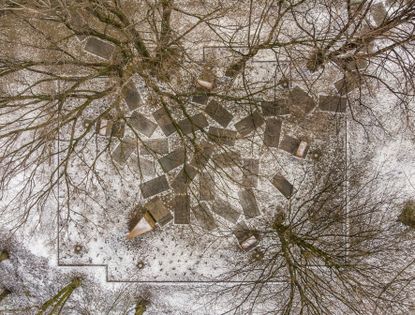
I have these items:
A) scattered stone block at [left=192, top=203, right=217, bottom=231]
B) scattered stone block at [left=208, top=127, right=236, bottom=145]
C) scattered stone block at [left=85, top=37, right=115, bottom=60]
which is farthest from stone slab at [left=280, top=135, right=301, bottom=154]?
scattered stone block at [left=85, top=37, right=115, bottom=60]

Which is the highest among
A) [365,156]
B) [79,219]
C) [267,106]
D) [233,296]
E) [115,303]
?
[79,219]

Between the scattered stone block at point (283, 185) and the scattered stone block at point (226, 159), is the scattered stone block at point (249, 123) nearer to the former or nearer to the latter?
the scattered stone block at point (226, 159)

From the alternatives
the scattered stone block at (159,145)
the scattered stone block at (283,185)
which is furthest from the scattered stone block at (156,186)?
the scattered stone block at (283,185)

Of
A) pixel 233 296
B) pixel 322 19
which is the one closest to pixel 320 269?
pixel 233 296

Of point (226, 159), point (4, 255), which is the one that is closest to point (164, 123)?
point (226, 159)

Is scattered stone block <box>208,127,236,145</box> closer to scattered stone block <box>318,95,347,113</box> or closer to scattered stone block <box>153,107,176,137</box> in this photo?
scattered stone block <box>153,107,176,137</box>

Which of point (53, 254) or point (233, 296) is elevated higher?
point (53, 254)

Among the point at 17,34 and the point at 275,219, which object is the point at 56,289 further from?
the point at 17,34
